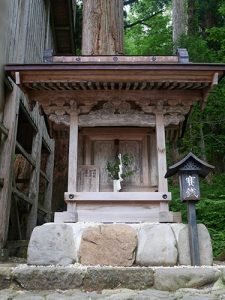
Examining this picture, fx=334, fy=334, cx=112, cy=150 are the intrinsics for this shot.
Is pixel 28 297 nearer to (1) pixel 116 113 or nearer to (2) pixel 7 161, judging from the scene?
(1) pixel 116 113

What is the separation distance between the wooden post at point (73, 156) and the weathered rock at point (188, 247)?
1.81m

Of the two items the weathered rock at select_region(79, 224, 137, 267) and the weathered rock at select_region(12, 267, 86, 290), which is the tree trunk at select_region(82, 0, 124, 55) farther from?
the weathered rock at select_region(12, 267, 86, 290)

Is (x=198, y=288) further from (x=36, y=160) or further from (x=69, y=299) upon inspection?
(x=36, y=160)

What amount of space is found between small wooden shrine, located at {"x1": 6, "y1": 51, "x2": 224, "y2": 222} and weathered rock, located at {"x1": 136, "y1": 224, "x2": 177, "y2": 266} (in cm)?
38

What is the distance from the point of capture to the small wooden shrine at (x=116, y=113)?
5645mm

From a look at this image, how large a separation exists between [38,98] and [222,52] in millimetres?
7796

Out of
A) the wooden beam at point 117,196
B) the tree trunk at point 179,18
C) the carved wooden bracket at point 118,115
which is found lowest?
the wooden beam at point 117,196

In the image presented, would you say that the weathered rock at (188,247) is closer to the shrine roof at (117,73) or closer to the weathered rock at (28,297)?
the weathered rock at (28,297)

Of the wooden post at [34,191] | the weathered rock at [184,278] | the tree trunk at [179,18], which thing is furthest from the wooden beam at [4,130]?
the tree trunk at [179,18]

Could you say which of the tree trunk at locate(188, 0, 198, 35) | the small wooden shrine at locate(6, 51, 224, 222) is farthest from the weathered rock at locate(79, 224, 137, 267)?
the tree trunk at locate(188, 0, 198, 35)

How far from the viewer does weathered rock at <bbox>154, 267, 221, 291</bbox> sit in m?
4.16

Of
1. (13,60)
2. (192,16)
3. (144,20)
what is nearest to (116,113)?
(13,60)

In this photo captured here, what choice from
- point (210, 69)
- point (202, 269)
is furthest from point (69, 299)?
point (210, 69)

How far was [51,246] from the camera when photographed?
16.7 ft
